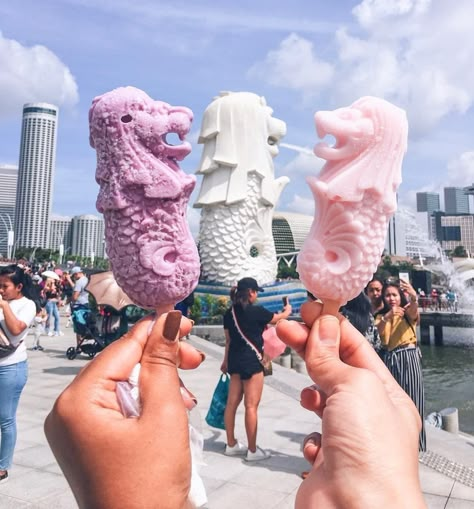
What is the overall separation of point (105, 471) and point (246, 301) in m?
2.96

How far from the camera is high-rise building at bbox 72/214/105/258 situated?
89.0m

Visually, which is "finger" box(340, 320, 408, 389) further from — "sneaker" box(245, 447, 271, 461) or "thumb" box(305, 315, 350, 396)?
"sneaker" box(245, 447, 271, 461)

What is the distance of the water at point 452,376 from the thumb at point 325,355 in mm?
6479

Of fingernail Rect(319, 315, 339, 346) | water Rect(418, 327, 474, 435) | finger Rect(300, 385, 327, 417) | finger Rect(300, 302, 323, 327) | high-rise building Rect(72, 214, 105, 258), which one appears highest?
high-rise building Rect(72, 214, 105, 258)

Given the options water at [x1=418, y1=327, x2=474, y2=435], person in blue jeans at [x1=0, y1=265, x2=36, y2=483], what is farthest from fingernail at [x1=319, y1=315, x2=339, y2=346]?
water at [x1=418, y1=327, x2=474, y2=435]

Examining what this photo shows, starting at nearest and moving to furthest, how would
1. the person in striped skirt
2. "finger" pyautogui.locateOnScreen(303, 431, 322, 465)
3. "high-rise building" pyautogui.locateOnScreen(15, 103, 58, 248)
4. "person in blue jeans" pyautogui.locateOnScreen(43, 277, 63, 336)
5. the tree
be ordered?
"finger" pyautogui.locateOnScreen(303, 431, 322, 465) < the person in striped skirt < "person in blue jeans" pyautogui.locateOnScreen(43, 277, 63, 336) < the tree < "high-rise building" pyautogui.locateOnScreen(15, 103, 58, 248)

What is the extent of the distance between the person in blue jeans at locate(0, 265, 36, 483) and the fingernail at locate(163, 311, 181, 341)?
7.72 feet

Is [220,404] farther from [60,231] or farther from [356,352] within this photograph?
[60,231]

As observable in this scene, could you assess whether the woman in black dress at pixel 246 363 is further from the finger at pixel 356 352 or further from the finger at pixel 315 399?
the finger at pixel 315 399

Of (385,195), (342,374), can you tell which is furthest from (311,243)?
(342,374)

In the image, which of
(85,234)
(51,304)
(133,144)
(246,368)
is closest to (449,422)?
(246,368)

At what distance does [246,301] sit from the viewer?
4145 mm

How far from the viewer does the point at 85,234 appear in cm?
9150

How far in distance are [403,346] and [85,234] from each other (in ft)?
308
